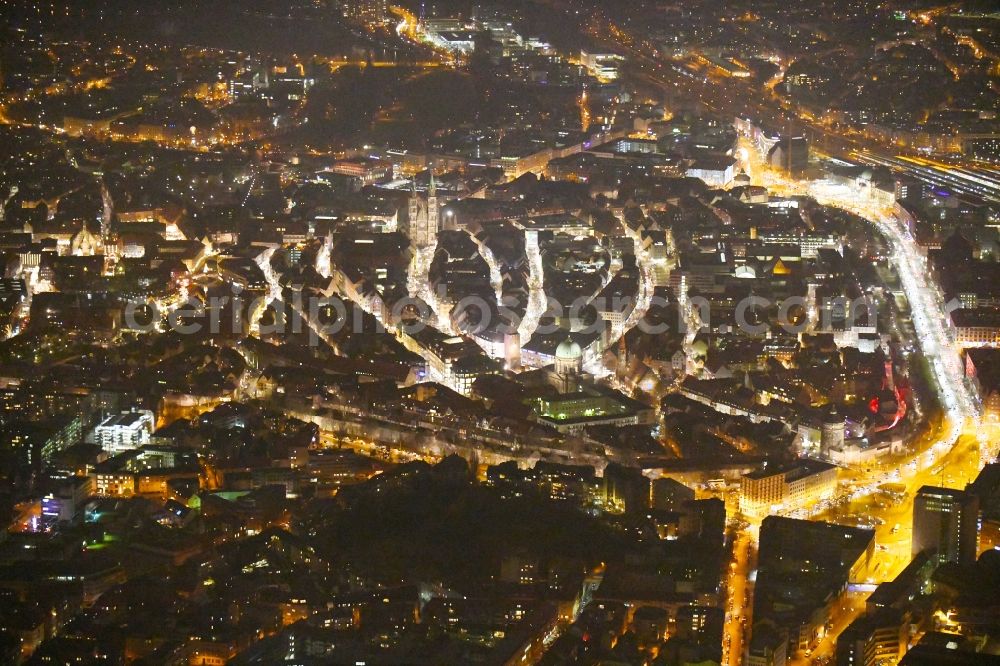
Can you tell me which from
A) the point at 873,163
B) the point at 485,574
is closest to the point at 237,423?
the point at 485,574

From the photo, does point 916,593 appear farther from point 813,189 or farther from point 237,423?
point 813,189

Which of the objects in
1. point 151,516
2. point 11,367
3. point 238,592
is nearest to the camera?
point 238,592

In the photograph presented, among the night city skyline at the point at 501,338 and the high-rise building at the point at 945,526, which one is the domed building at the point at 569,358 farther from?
the high-rise building at the point at 945,526

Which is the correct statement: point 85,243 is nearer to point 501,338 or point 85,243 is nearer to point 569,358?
point 501,338

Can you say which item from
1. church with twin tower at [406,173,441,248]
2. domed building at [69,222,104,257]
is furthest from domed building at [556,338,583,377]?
domed building at [69,222,104,257]

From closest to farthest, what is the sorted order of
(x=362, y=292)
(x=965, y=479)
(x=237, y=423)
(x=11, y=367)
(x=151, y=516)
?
(x=151, y=516) → (x=965, y=479) → (x=237, y=423) → (x=11, y=367) → (x=362, y=292)

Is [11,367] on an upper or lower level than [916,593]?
lower

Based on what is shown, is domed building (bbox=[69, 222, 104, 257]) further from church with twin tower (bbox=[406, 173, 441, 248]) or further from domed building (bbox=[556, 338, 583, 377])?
domed building (bbox=[556, 338, 583, 377])

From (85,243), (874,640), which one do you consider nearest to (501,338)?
(85,243)
